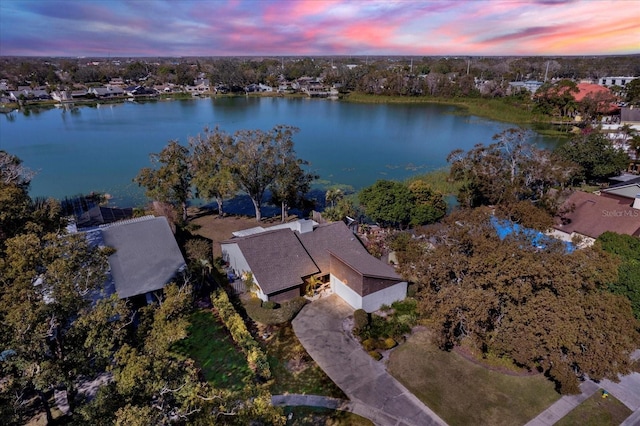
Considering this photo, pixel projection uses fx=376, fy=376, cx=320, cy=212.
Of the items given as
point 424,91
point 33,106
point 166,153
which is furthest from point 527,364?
point 33,106

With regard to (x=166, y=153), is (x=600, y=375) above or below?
below

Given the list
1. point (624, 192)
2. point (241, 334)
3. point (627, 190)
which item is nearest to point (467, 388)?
point (241, 334)

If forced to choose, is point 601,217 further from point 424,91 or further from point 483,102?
point 424,91

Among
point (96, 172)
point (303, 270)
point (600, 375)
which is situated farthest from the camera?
point (96, 172)

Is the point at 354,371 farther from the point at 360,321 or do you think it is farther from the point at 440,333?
the point at 440,333

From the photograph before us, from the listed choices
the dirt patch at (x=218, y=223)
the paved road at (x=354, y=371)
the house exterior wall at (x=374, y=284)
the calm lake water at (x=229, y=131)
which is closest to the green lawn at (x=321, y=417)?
the paved road at (x=354, y=371)

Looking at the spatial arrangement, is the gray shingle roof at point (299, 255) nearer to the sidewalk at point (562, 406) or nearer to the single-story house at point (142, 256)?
the single-story house at point (142, 256)

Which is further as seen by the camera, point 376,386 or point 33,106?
point 33,106
